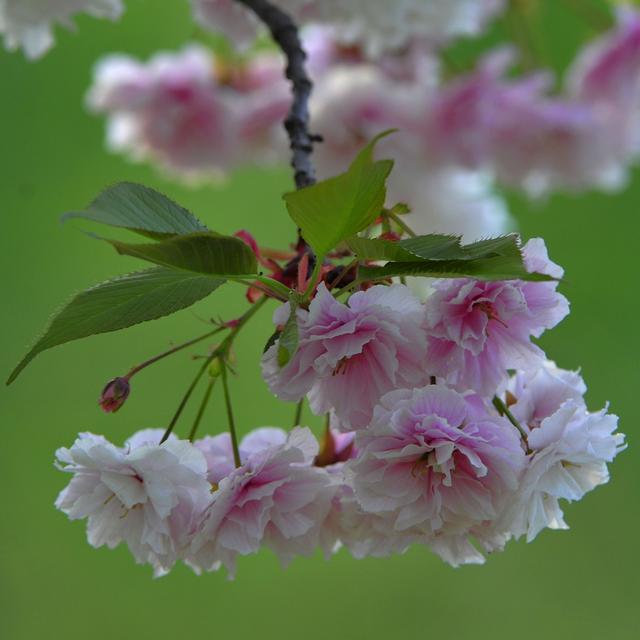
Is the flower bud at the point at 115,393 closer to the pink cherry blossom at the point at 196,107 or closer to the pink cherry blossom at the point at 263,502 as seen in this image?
the pink cherry blossom at the point at 263,502

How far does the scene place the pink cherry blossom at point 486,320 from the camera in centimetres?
43

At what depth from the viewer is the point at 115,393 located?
0.46 m

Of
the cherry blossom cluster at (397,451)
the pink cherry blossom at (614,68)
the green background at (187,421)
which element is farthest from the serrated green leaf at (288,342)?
the green background at (187,421)

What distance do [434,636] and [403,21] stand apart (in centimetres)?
199

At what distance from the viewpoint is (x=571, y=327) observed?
2.84m

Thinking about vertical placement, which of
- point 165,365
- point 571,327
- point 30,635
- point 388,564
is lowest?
point 30,635

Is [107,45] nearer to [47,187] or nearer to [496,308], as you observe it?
→ [47,187]

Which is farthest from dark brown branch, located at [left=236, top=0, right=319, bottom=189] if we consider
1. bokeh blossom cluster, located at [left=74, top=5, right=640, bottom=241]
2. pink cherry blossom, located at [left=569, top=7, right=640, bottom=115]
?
pink cherry blossom, located at [left=569, top=7, right=640, bottom=115]

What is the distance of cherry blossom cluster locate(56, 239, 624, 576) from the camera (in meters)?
0.43

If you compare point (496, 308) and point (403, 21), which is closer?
point (496, 308)

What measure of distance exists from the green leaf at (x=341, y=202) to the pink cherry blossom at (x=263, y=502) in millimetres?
115

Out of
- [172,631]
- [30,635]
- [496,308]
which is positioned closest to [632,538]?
[172,631]

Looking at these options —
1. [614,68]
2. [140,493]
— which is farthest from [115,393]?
[614,68]

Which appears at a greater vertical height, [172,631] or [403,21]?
[403,21]
